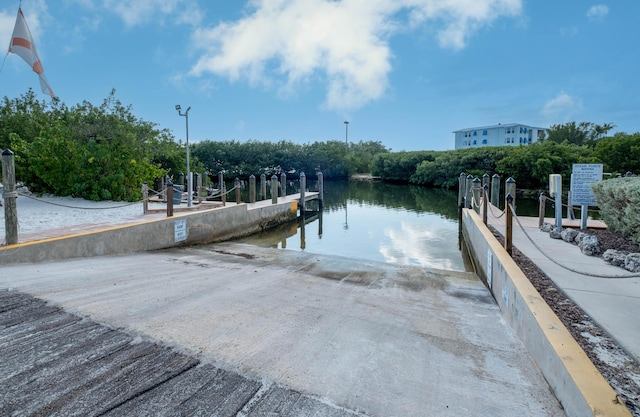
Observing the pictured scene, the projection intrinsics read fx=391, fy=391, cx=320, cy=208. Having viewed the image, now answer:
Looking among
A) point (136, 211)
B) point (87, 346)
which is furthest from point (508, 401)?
point (136, 211)

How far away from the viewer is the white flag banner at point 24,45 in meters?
9.41

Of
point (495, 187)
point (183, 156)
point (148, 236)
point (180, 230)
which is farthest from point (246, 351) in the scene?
point (183, 156)

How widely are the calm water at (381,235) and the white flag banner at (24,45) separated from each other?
281 inches

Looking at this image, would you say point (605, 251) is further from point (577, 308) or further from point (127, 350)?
point (127, 350)

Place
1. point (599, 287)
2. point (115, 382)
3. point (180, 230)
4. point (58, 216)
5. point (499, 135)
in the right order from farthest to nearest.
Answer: point (499, 135)
point (58, 216)
point (180, 230)
point (599, 287)
point (115, 382)

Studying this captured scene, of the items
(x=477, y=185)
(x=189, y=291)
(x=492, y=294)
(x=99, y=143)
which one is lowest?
(x=492, y=294)

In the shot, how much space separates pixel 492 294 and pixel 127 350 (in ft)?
15.7

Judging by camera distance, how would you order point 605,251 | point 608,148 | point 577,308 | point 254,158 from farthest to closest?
point 254,158 → point 608,148 → point 605,251 → point 577,308

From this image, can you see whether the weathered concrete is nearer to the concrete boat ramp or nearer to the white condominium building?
the concrete boat ramp

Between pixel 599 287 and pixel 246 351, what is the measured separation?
4.21 metres

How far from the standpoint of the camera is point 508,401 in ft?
8.26

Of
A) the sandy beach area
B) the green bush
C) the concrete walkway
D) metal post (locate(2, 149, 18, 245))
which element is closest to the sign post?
the green bush

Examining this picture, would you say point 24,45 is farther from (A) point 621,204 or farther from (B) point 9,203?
(A) point 621,204

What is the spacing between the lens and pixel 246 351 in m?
2.96
